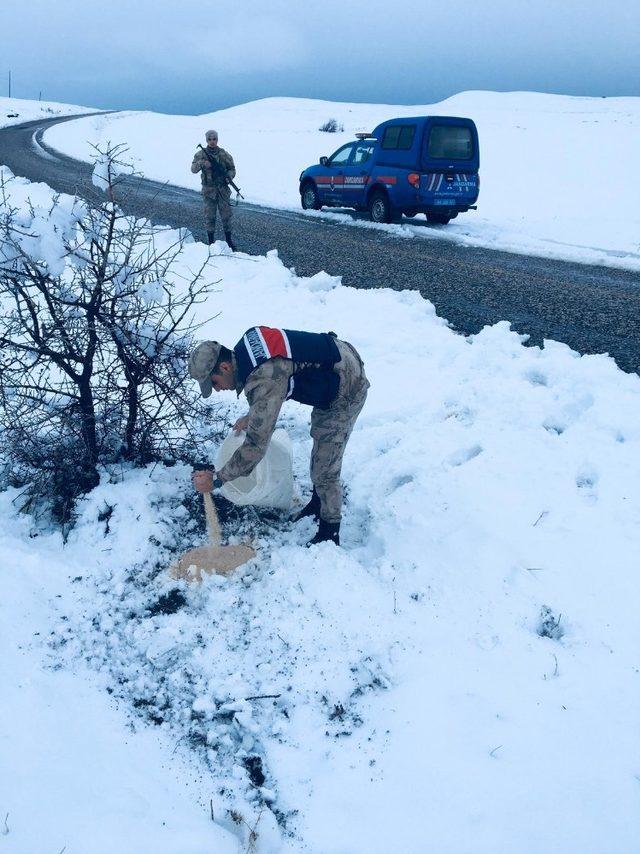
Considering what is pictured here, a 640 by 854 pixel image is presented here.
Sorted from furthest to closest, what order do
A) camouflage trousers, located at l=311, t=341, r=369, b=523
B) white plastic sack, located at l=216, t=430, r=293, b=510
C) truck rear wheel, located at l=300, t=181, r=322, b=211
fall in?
truck rear wheel, located at l=300, t=181, r=322, b=211 → white plastic sack, located at l=216, t=430, r=293, b=510 → camouflage trousers, located at l=311, t=341, r=369, b=523

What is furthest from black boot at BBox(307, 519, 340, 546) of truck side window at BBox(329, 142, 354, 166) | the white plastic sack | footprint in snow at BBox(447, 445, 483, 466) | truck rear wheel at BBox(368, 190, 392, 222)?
truck side window at BBox(329, 142, 354, 166)

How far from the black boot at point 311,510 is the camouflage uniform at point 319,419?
21 cm

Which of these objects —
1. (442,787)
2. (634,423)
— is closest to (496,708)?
(442,787)

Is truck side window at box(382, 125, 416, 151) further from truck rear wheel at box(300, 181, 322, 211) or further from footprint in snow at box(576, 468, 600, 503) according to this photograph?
footprint in snow at box(576, 468, 600, 503)

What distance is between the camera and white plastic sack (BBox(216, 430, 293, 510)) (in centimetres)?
363

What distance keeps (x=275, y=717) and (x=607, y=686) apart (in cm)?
138

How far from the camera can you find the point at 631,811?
7.29ft

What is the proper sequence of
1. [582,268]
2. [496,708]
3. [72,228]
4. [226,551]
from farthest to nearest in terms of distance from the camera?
[582,268] → [226,551] → [72,228] → [496,708]

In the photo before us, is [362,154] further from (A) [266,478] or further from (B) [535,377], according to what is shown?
(A) [266,478]

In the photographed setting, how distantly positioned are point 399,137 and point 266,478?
10.2 m

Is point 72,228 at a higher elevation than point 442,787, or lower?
higher

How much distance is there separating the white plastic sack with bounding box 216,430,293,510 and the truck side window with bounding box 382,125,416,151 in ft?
31.8

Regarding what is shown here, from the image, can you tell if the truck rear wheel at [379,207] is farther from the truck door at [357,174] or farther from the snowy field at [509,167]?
the snowy field at [509,167]

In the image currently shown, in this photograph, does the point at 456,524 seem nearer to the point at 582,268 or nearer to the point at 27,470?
the point at 27,470
